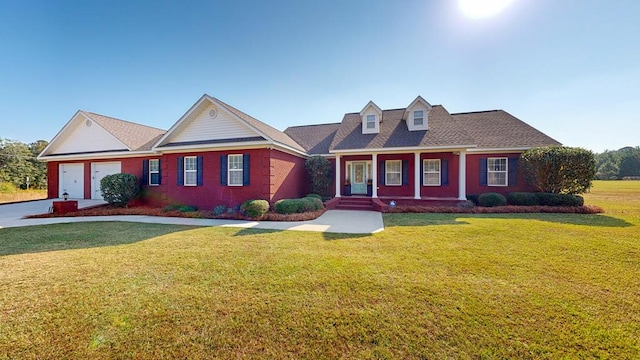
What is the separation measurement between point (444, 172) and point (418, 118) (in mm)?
3821

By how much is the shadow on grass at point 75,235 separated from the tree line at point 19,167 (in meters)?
26.3

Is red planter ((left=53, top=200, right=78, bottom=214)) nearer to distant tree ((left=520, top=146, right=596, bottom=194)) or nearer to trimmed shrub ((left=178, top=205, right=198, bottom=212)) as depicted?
trimmed shrub ((left=178, top=205, right=198, bottom=212))

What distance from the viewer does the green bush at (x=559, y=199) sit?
11.6 m

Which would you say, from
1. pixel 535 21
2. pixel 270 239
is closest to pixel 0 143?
pixel 270 239

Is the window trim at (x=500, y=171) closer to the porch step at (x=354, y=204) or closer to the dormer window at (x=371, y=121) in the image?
the dormer window at (x=371, y=121)

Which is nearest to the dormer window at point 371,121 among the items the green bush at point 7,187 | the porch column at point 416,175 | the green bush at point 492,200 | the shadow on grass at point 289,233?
the porch column at point 416,175

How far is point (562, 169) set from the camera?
12.1 m

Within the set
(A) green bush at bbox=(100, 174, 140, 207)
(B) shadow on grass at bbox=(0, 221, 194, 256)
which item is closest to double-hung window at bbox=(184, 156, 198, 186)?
(A) green bush at bbox=(100, 174, 140, 207)

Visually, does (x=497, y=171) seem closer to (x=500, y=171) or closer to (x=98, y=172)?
(x=500, y=171)

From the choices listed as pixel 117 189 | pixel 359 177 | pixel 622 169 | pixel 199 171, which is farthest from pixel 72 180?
pixel 622 169

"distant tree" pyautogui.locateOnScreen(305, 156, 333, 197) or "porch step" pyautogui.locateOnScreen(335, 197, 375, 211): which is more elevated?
"distant tree" pyautogui.locateOnScreen(305, 156, 333, 197)

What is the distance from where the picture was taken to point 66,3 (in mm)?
10359

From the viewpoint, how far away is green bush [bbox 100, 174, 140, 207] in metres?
13.2

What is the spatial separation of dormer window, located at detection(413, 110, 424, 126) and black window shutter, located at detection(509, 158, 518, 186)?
5.84 m
